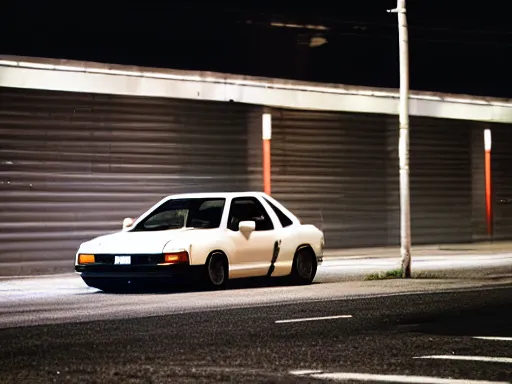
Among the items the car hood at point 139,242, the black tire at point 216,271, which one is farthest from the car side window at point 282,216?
the car hood at point 139,242

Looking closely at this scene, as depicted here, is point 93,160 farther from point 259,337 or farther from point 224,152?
point 259,337

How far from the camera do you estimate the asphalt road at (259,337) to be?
8.18 metres

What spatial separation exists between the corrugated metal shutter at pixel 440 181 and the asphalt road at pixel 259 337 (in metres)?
14.5

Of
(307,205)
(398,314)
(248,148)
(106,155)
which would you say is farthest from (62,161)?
(398,314)

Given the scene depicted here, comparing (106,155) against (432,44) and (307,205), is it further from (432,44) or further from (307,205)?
(432,44)

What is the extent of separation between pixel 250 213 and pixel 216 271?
1.50 meters

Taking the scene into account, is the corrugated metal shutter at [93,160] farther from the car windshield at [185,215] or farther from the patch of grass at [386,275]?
the patch of grass at [386,275]

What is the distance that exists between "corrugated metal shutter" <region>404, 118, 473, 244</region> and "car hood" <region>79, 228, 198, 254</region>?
1498cm

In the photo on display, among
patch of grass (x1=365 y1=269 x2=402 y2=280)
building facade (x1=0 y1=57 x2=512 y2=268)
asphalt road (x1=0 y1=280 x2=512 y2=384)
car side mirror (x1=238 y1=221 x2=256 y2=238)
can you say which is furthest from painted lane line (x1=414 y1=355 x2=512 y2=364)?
building facade (x1=0 y1=57 x2=512 y2=268)

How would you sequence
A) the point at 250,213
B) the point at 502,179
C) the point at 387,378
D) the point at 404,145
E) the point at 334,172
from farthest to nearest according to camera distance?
the point at 502,179 → the point at 334,172 → the point at 404,145 → the point at 250,213 → the point at 387,378

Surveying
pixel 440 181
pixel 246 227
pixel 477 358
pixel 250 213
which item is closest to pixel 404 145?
pixel 250 213

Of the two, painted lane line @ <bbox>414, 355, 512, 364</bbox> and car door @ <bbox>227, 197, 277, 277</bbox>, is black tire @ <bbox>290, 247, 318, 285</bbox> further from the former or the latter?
painted lane line @ <bbox>414, 355, 512, 364</bbox>

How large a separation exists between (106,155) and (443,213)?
11358 mm

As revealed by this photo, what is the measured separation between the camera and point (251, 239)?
54.6 feet
